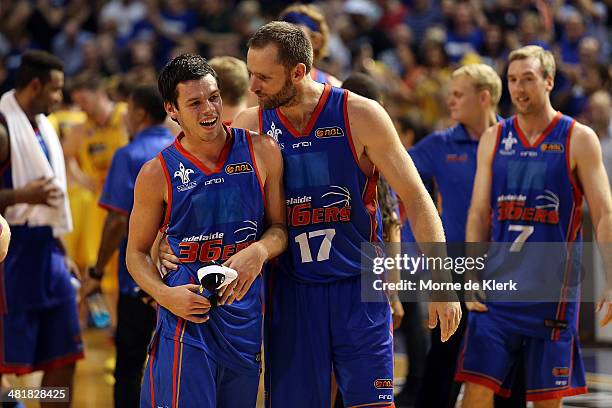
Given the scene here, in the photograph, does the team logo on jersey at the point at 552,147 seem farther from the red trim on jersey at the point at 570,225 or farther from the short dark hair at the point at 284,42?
the short dark hair at the point at 284,42

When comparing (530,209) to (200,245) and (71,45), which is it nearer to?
(200,245)

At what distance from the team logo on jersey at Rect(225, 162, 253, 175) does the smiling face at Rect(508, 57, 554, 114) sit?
221 cm

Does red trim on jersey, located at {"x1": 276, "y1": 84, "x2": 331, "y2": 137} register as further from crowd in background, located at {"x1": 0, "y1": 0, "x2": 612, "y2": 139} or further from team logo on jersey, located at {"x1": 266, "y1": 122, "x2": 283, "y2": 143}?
crowd in background, located at {"x1": 0, "y1": 0, "x2": 612, "y2": 139}

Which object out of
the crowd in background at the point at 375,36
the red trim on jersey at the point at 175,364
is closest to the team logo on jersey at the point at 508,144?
the red trim on jersey at the point at 175,364

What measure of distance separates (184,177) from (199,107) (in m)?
0.32

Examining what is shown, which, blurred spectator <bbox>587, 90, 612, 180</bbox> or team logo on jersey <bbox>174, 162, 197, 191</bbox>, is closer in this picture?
team logo on jersey <bbox>174, 162, 197, 191</bbox>

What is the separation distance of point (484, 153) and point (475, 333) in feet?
3.63

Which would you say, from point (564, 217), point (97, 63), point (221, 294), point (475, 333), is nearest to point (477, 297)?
point (475, 333)

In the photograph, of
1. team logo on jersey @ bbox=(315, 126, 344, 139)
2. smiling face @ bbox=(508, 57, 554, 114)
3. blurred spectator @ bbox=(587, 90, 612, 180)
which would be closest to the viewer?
team logo on jersey @ bbox=(315, 126, 344, 139)

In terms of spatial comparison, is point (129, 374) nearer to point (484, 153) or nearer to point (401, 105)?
point (484, 153)

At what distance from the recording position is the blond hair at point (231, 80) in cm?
658

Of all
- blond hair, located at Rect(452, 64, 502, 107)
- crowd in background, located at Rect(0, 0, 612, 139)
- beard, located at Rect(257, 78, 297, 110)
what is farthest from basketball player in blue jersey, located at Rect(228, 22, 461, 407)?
crowd in background, located at Rect(0, 0, 612, 139)

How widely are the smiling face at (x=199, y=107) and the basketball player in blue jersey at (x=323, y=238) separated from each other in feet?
0.96

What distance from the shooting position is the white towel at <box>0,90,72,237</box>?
656 cm
